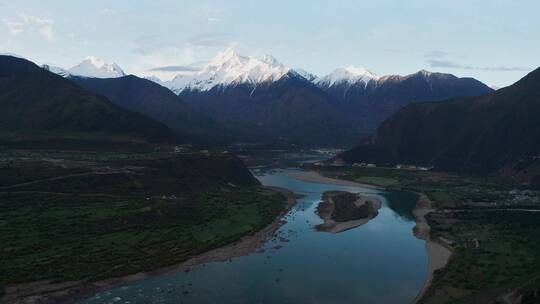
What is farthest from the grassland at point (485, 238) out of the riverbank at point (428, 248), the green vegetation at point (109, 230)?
the green vegetation at point (109, 230)

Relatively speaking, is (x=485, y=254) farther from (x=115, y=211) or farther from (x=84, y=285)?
(x=115, y=211)

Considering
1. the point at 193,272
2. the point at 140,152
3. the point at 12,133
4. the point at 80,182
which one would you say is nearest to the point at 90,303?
the point at 193,272

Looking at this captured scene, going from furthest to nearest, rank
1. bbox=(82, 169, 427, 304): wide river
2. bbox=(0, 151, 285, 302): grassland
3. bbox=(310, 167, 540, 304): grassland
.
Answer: bbox=(0, 151, 285, 302): grassland, bbox=(310, 167, 540, 304): grassland, bbox=(82, 169, 427, 304): wide river

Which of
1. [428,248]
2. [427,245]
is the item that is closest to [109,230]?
[428,248]

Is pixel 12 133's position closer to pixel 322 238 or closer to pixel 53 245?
pixel 53 245

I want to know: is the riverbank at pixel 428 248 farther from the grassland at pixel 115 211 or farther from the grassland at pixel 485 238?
the grassland at pixel 115 211

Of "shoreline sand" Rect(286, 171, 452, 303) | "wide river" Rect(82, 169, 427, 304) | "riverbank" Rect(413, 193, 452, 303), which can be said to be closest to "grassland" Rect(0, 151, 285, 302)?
"wide river" Rect(82, 169, 427, 304)

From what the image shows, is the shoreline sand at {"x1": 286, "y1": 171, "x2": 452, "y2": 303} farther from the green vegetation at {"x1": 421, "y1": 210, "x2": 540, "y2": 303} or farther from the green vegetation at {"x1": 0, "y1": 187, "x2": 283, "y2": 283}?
the green vegetation at {"x1": 0, "y1": 187, "x2": 283, "y2": 283}
